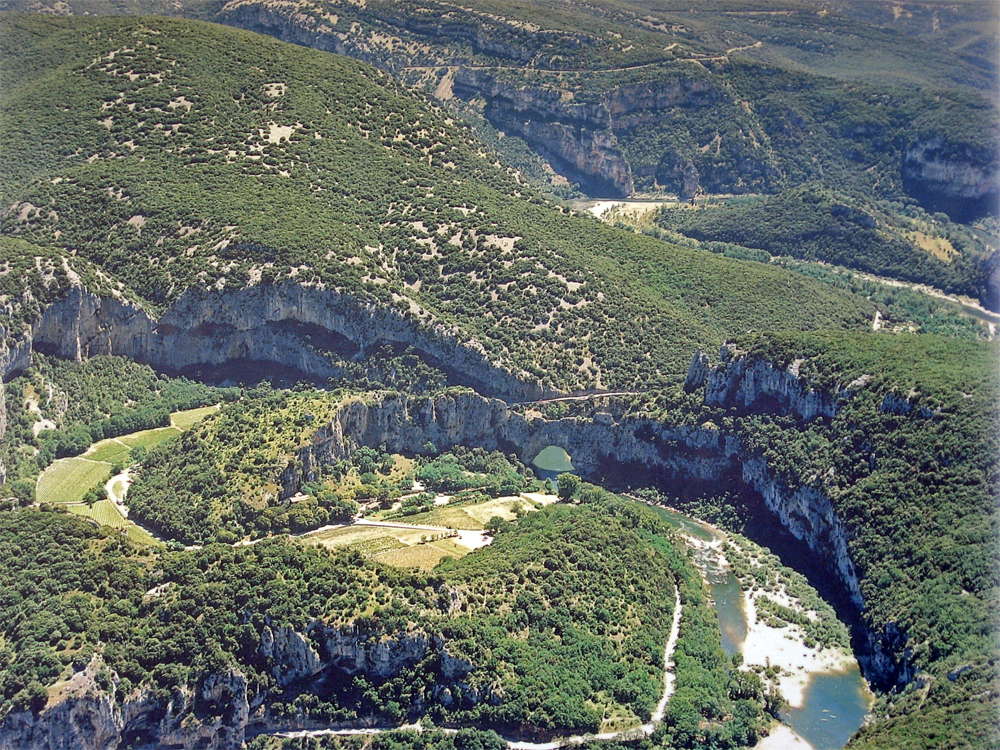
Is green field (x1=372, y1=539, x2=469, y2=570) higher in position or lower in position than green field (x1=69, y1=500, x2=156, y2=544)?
higher

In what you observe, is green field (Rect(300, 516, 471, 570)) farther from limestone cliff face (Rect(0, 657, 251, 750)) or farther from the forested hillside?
the forested hillside

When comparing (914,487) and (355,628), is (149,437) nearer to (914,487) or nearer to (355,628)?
(355,628)

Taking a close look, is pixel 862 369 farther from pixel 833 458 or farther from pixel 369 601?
pixel 369 601

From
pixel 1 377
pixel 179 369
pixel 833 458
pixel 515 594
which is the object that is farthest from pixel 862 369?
pixel 1 377

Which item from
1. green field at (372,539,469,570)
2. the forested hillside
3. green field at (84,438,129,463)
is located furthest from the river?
green field at (84,438,129,463)

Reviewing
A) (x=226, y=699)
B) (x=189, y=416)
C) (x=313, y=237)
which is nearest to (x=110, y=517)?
(x=189, y=416)

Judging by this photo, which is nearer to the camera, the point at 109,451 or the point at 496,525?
the point at 496,525

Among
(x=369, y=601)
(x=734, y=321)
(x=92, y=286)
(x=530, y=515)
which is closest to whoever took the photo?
(x=369, y=601)
